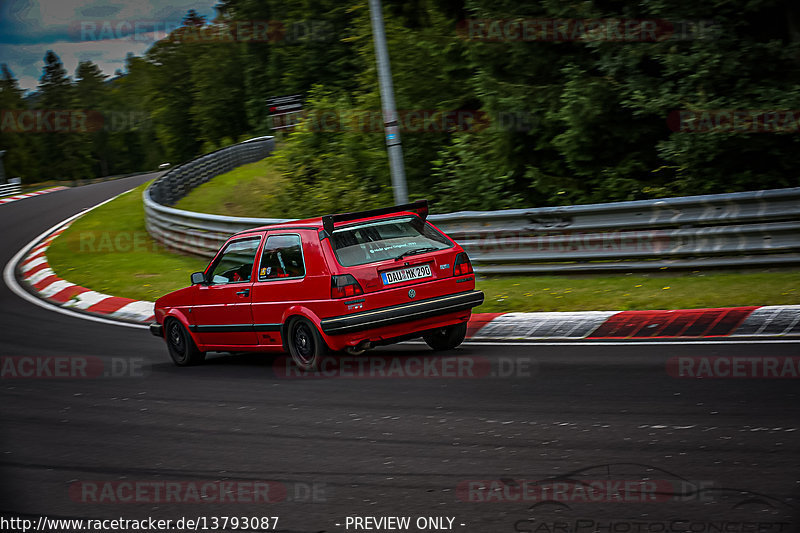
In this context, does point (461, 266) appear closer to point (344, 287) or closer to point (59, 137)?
point (344, 287)

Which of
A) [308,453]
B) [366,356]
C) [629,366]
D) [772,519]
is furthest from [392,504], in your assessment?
[366,356]

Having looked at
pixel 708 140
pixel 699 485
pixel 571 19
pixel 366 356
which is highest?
pixel 571 19

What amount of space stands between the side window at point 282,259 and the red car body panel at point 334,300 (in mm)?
43

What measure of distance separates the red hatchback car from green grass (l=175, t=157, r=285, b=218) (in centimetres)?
1232

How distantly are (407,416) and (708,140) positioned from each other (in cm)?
823

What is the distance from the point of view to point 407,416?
20.3ft

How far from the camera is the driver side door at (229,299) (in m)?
8.98

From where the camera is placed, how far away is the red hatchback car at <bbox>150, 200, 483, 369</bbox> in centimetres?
796

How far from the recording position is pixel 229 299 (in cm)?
916

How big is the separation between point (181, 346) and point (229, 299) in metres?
1.11

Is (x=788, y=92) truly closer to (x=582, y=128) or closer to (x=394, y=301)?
(x=582, y=128)

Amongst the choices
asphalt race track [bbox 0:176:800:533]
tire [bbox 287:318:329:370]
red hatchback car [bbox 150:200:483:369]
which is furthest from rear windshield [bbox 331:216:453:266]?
asphalt race track [bbox 0:176:800:533]

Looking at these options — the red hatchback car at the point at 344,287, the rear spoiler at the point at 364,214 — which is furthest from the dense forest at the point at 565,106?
the red hatchback car at the point at 344,287

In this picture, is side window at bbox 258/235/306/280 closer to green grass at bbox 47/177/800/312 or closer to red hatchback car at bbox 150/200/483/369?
red hatchback car at bbox 150/200/483/369
